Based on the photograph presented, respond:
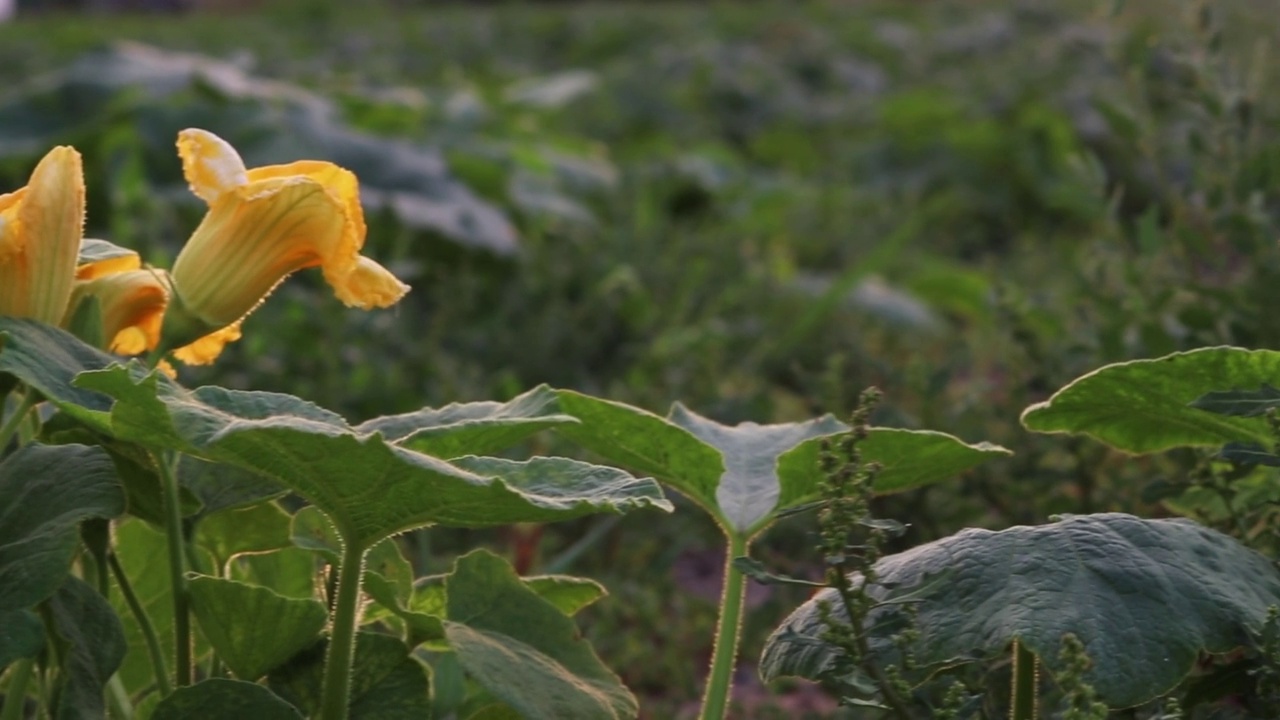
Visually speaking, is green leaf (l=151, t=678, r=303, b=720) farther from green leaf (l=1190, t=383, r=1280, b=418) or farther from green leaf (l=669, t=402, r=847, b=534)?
green leaf (l=1190, t=383, r=1280, b=418)

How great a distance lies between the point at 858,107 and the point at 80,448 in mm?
7200

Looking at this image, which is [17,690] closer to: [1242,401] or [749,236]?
[1242,401]

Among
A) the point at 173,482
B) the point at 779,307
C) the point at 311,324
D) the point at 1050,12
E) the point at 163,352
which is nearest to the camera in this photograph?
the point at 173,482

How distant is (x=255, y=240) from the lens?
1336 millimetres

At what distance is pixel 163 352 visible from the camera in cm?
135

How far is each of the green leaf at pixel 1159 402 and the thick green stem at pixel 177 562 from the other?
65 centimetres

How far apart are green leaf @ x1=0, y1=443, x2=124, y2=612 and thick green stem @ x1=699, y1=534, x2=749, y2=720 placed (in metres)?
0.46

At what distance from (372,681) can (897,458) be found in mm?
445

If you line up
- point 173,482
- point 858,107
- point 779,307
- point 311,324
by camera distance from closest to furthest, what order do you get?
1. point 173,482
2. point 311,324
3. point 779,307
4. point 858,107

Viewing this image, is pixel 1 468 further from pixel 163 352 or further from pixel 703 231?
pixel 703 231

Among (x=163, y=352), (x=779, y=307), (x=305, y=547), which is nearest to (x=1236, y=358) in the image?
(x=305, y=547)

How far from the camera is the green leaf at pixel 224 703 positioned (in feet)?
3.87

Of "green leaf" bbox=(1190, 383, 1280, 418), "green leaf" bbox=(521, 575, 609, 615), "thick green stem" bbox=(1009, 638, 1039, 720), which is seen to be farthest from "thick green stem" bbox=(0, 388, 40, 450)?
"green leaf" bbox=(1190, 383, 1280, 418)

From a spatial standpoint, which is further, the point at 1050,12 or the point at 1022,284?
the point at 1050,12
